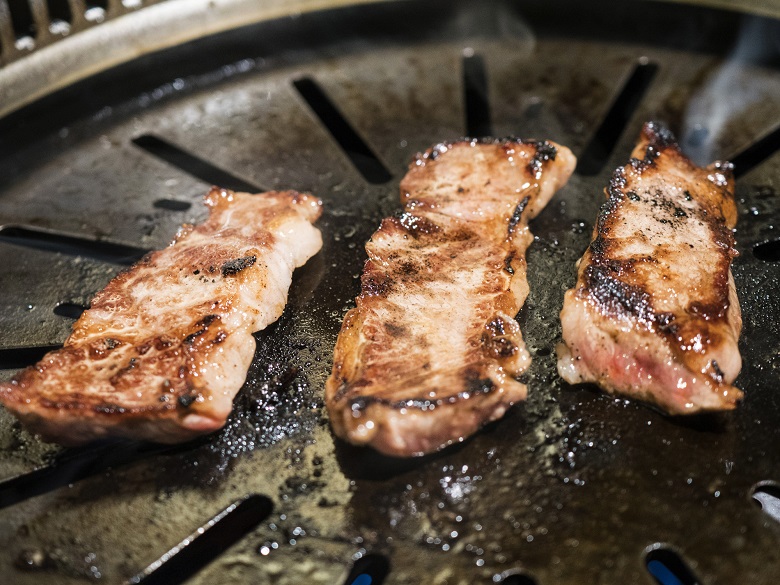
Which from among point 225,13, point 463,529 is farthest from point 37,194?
point 463,529

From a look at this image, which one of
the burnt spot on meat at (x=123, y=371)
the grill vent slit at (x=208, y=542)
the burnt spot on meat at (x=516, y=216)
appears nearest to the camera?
the grill vent slit at (x=208, y=542)

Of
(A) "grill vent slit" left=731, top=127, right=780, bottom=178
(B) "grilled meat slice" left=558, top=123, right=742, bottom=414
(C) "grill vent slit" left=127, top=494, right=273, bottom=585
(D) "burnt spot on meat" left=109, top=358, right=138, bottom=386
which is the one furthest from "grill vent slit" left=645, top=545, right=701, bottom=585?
(A) "grill vent slit" left=731, top=127, right=780, bottom=178

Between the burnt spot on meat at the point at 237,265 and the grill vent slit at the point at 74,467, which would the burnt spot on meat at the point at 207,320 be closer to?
the burnt spot on meat at the point at 237,265

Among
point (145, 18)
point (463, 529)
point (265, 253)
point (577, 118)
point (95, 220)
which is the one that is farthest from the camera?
point (145, 18)

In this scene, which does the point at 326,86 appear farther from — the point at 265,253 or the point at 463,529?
the point at 463,529

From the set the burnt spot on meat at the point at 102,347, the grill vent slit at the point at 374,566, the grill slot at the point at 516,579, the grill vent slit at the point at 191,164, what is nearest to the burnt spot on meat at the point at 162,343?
the burnt spot on meat at the point at 102,347

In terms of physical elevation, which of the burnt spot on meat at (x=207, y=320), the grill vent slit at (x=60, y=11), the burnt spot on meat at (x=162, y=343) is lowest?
the burnt spot on meat at (x=162, y=343)

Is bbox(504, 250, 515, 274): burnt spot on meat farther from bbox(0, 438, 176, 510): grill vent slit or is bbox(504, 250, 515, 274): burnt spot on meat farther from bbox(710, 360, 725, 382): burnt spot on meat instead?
bbox(0, 438, 176, 510): grill vent slit
